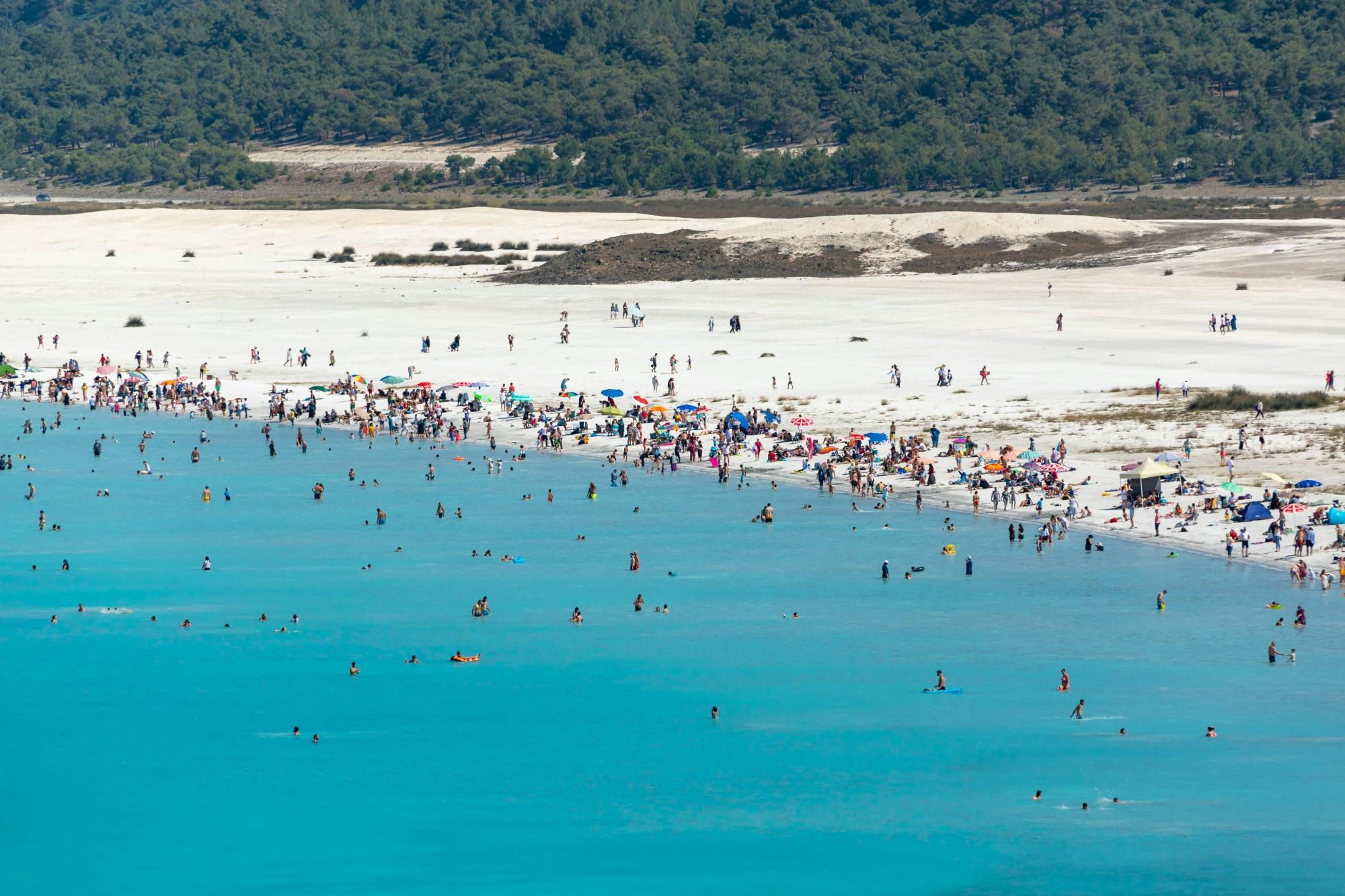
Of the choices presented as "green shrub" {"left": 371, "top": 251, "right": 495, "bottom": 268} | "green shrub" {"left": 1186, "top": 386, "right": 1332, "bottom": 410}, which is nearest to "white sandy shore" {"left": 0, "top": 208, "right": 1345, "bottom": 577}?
"green shrub" {"left": 1186, "top": 386, "right": 1332, "bottom": 410}

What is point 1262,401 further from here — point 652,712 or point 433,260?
point 433,260

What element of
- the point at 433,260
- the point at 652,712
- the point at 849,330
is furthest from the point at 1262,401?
the point at 433,260

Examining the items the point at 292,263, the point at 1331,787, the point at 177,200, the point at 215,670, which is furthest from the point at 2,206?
the point at 1331,787

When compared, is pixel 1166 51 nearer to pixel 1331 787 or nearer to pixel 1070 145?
pixel 1070 145

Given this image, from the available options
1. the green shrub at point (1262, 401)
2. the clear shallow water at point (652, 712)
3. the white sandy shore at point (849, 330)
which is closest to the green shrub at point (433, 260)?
the white sandy shore at point (849, 330)

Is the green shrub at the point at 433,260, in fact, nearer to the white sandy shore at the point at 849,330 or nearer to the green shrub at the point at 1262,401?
the white sandy shore at the point at 849,330

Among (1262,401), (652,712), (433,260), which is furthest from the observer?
(433,260)
